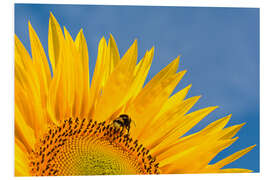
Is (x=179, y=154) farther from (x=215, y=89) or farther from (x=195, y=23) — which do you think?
(x=195, y=23)

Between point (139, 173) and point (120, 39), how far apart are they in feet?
2.96

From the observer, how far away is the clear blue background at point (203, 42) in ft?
8.51

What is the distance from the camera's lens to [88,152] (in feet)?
7.88

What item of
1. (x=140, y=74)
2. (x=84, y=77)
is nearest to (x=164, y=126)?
(x=140, y=74)

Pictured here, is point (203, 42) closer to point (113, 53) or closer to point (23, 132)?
point (113, 53)

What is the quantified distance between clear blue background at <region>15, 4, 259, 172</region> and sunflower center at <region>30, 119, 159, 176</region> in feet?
1.47

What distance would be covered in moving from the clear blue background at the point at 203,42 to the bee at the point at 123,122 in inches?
13.5

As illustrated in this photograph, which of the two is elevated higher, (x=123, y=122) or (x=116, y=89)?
(x=116, y=89)

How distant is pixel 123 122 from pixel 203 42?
85cm

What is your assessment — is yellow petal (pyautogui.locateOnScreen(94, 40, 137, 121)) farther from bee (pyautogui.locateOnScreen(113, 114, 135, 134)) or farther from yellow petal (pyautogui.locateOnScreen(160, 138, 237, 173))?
yellow petal (pyautogui.locateOnScreen(160, 138, 237, 173))

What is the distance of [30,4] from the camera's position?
2521 millimetres

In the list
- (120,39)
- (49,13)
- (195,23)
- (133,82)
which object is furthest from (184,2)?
(49,13)

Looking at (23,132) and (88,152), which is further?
(88,152)

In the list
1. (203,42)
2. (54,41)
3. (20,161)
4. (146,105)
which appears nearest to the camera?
(20,161)
